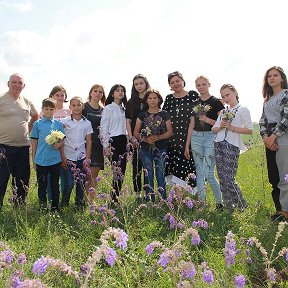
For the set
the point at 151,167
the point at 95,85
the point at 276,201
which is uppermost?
the point at 95,85

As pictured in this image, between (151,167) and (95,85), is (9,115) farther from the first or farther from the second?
(151,167)

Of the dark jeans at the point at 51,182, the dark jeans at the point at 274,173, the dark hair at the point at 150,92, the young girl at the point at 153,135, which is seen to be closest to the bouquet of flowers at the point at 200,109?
the young girl at the point at 153,135

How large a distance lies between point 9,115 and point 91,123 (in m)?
1.31

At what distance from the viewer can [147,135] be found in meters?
6.09

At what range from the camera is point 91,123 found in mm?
6492

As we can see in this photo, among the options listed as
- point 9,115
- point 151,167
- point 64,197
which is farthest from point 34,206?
point 151,167

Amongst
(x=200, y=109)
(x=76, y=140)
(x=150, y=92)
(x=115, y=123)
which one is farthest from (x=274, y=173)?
(x=76, y=140)

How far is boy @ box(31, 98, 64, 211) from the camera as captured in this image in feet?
19.3

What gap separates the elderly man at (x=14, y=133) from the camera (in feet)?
19.4

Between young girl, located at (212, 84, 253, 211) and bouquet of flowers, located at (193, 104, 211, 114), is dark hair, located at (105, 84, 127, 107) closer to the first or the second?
bouquet of flowers, located at (193, 104, 211, 114)

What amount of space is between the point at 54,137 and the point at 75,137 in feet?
1.89

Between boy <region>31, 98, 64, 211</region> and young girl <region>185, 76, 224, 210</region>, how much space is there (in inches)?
82.6

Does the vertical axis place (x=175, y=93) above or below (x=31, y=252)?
above

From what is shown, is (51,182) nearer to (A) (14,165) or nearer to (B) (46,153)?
(B) (46,153)
